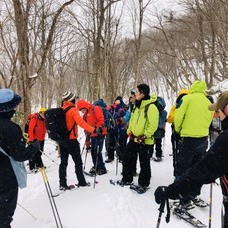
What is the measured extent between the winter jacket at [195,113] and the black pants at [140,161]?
1.03m

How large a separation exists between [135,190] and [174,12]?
18767 mm

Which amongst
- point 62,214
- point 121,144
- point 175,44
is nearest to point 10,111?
point 62,214

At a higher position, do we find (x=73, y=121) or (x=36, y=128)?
(x=73, y=121)

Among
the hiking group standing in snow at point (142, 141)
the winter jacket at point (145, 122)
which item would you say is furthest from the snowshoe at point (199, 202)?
the winter jacket at point (145, 122)

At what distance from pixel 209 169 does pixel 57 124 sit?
14.1 ft

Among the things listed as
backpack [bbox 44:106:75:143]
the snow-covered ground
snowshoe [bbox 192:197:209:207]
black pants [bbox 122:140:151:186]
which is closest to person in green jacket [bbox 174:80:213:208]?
snowshoe [bbox 192:197:209:207]

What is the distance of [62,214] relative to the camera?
17.4 ft

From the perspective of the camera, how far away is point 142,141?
6047 millimetres

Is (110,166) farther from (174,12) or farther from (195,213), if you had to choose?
(174,12)

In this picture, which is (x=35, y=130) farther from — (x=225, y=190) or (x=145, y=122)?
(x=225, y=190)

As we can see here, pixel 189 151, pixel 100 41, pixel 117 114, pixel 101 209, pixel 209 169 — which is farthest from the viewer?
pixel 100 41

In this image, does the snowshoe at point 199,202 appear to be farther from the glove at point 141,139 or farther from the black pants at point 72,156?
the black pants at point 72,156

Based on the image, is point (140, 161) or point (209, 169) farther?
point (140, 161)

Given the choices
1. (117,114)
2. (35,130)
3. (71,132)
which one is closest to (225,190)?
(71,132)
